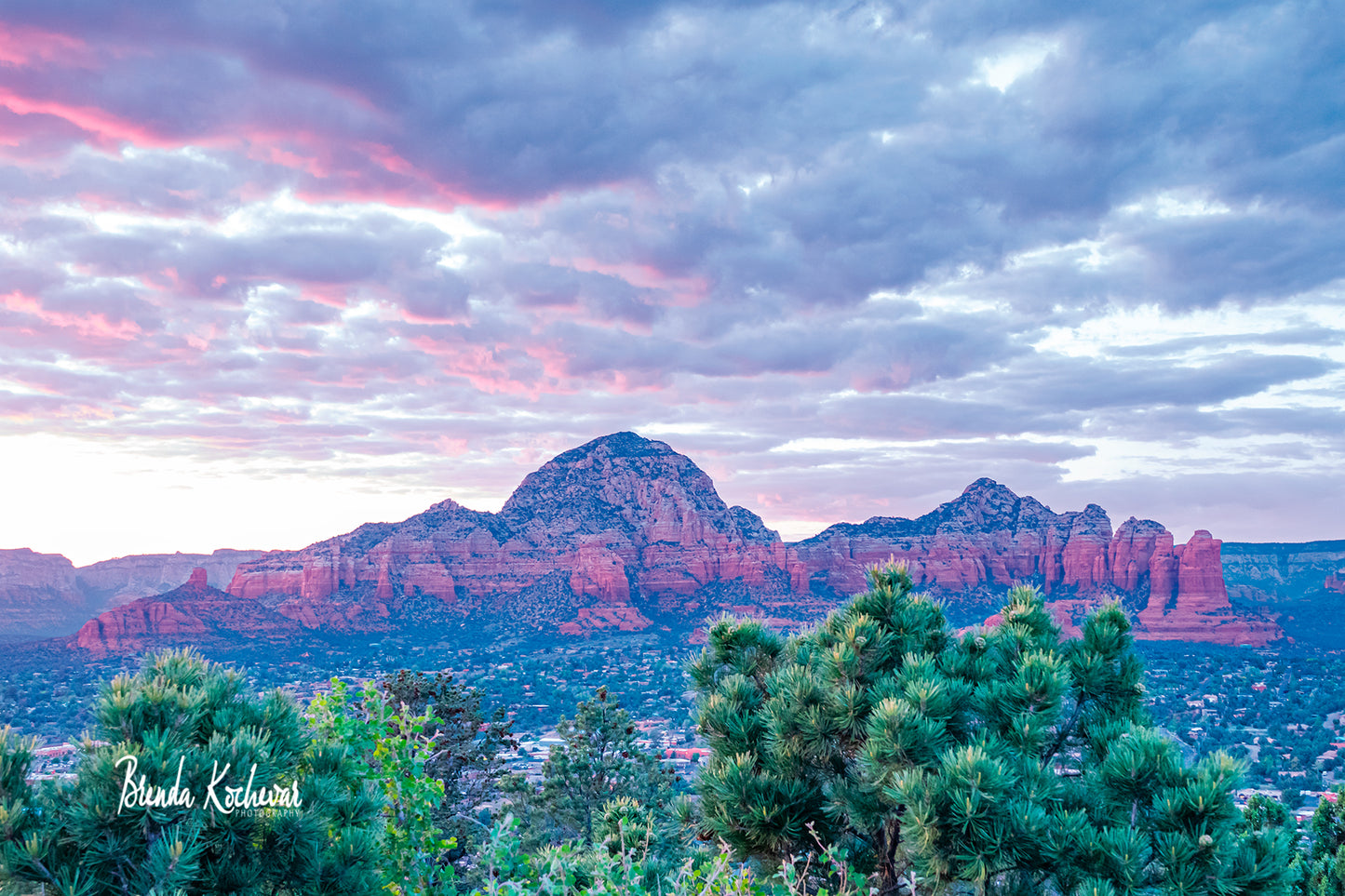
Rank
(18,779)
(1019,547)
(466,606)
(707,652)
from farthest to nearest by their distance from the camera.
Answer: (1019,547)
(466,606)
(707,652)
(18,779)

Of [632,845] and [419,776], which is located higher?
[419,776]

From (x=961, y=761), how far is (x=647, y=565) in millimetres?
160660

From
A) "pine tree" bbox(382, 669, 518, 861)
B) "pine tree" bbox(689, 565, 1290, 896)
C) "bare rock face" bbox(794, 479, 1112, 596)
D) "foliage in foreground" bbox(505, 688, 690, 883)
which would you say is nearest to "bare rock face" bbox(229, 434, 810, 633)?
"bare rock face" bbox(794, 479, 1112, 596)

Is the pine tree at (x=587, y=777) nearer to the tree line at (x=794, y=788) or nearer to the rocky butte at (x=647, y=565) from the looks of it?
the tree line at (x=794, y=788)

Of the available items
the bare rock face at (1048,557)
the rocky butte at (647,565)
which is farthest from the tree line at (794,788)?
the bare rock face at (1048,557)

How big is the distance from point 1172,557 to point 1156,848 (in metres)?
168

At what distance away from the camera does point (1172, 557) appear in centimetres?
15038

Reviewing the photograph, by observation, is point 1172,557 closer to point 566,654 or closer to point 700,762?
point 566,654

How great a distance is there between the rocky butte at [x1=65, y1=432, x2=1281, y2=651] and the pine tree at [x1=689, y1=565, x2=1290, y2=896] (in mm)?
116173

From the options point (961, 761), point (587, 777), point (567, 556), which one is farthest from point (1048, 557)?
point (961, 761)

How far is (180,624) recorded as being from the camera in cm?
12188

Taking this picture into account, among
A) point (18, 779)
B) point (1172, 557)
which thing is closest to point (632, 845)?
point (18, 779)

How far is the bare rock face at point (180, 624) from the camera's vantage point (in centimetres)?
11519

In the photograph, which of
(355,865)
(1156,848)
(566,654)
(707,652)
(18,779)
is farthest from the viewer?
(566,654)
